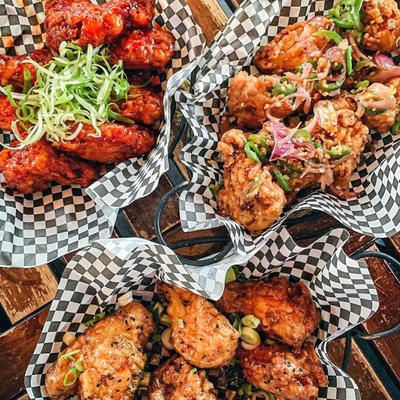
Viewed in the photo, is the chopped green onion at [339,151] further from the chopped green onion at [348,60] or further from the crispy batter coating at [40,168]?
the crispy batter coating at [40,168]

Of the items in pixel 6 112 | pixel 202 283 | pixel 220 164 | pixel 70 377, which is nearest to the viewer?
pixel 202 283

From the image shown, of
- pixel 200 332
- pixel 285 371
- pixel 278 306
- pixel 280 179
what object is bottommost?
pixel 285 371

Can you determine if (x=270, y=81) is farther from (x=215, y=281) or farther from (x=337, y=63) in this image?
(x=215, y=281)

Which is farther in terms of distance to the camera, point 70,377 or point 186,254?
point 186,254

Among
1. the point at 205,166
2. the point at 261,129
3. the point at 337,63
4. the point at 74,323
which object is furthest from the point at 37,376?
the point at 337,63

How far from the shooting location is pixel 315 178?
339cm

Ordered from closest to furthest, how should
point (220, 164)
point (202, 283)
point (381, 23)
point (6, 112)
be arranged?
point (202, 283) → point (381, 23) → point (6, 112) → point (220, 164)

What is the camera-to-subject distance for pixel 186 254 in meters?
3.70

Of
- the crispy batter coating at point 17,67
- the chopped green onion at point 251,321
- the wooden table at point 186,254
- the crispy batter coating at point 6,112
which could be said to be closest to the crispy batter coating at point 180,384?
the chopped green onion at point 251,321

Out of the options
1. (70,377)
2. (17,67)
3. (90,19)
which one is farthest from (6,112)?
(70,377)

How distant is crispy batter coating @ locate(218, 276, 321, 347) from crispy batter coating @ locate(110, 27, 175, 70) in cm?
127

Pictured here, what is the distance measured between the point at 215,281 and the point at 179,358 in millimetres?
516

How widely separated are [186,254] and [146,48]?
1.15 metres

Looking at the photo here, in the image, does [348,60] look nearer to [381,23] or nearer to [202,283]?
[381,23]
